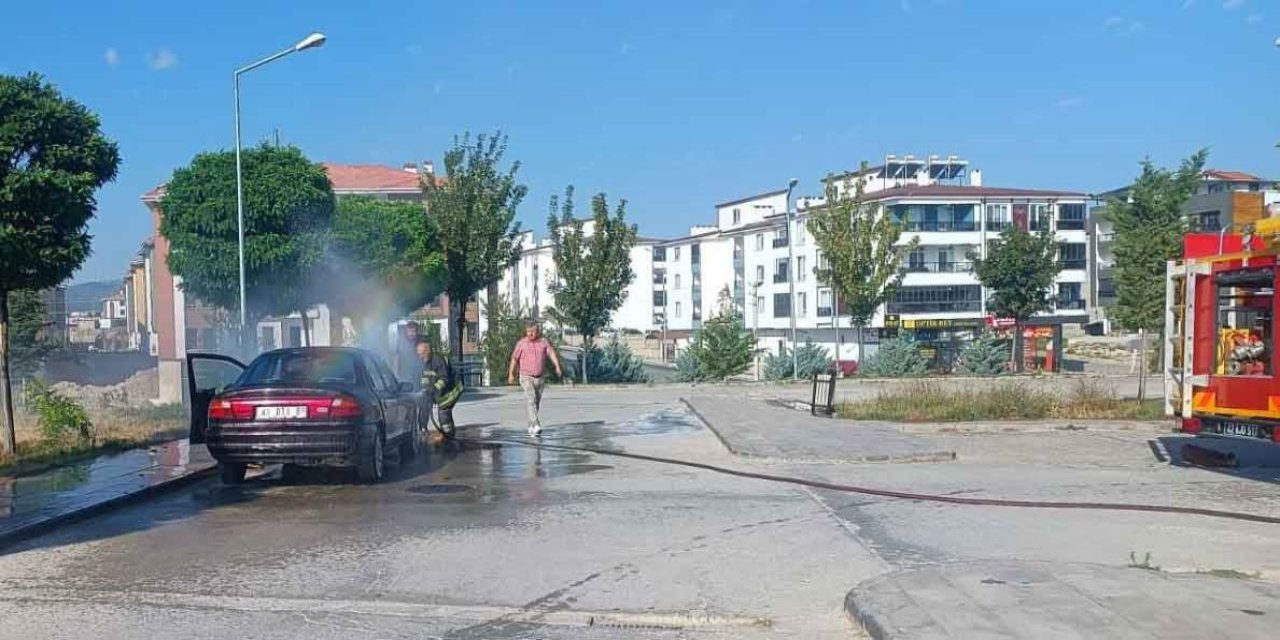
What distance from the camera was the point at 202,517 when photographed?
34.7 feet

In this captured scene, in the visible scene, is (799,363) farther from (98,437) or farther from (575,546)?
(575,546)

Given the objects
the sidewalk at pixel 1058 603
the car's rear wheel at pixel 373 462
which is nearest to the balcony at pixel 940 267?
the car's rear wheel at pixel 373 462

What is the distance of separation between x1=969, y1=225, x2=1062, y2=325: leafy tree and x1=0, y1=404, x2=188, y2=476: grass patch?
36.4 m

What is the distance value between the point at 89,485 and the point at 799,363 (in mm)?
33459

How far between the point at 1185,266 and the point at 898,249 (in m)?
32.6

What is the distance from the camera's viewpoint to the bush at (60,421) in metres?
14.9

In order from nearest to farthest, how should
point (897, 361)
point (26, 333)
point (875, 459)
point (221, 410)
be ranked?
point (221, 410)
point (875, 459)
point (26, 333)
point (897, 361)

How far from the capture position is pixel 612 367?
42281 mm

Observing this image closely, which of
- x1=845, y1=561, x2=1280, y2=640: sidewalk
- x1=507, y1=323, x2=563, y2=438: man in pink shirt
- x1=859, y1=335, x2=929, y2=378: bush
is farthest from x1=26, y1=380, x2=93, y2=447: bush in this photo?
x1=859, y1=335, x2=929, y2=378: bush

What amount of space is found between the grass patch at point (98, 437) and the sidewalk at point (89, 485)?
0.31m

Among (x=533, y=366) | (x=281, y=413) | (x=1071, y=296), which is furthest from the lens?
(x=1071, y=296)

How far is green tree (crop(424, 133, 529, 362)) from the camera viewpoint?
38.3m

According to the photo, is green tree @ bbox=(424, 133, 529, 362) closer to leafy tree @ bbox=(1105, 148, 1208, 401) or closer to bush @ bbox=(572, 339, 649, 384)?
bush @ bbox=(572, 339, 649, 384)

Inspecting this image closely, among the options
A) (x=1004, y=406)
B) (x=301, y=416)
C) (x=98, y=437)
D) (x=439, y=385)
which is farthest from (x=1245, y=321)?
(x=98, y=437)
